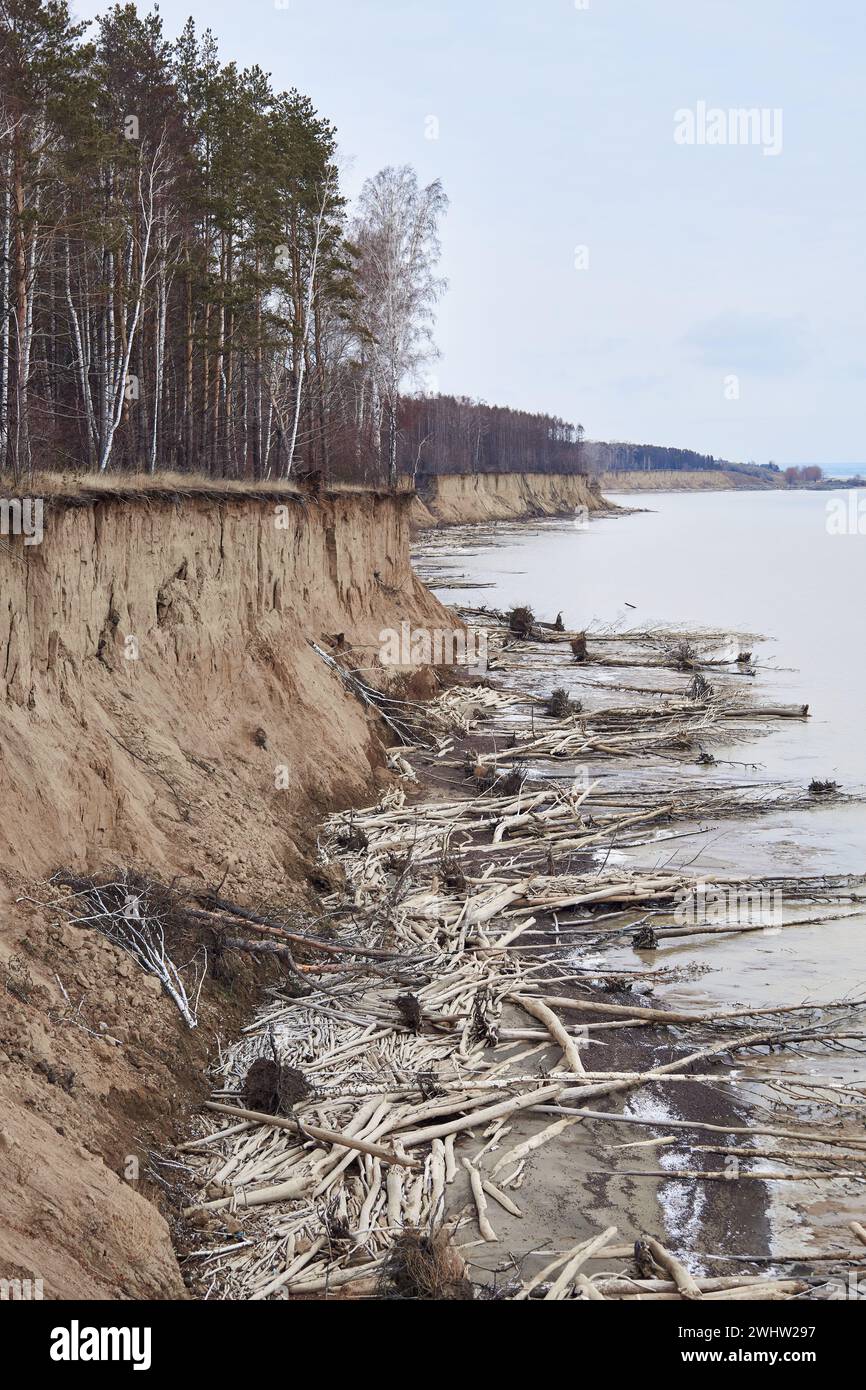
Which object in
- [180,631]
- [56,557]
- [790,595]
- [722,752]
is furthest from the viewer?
[790,595]

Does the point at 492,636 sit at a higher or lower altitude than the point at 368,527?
lower

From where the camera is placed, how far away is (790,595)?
179 feet

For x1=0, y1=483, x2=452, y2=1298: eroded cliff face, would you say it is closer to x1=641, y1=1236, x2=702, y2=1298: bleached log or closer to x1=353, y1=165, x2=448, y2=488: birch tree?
x1=641, y1=1236, x2=702, y2=1298: bleached log

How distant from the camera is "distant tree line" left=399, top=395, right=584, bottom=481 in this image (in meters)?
100

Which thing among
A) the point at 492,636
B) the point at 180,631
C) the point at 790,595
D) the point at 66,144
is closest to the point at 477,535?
the point at 790,595

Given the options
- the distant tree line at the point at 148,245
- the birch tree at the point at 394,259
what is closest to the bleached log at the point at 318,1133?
the distant tree line at the point at 148,245

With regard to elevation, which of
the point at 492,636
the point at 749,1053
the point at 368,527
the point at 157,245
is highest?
the point at 157,245

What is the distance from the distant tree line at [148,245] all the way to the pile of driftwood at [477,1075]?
44.0ft

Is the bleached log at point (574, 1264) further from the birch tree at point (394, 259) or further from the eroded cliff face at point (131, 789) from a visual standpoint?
the birch tree at point (394, 259)

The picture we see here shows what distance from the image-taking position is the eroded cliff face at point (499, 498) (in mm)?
99438

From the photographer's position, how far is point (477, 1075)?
29.5 ft
